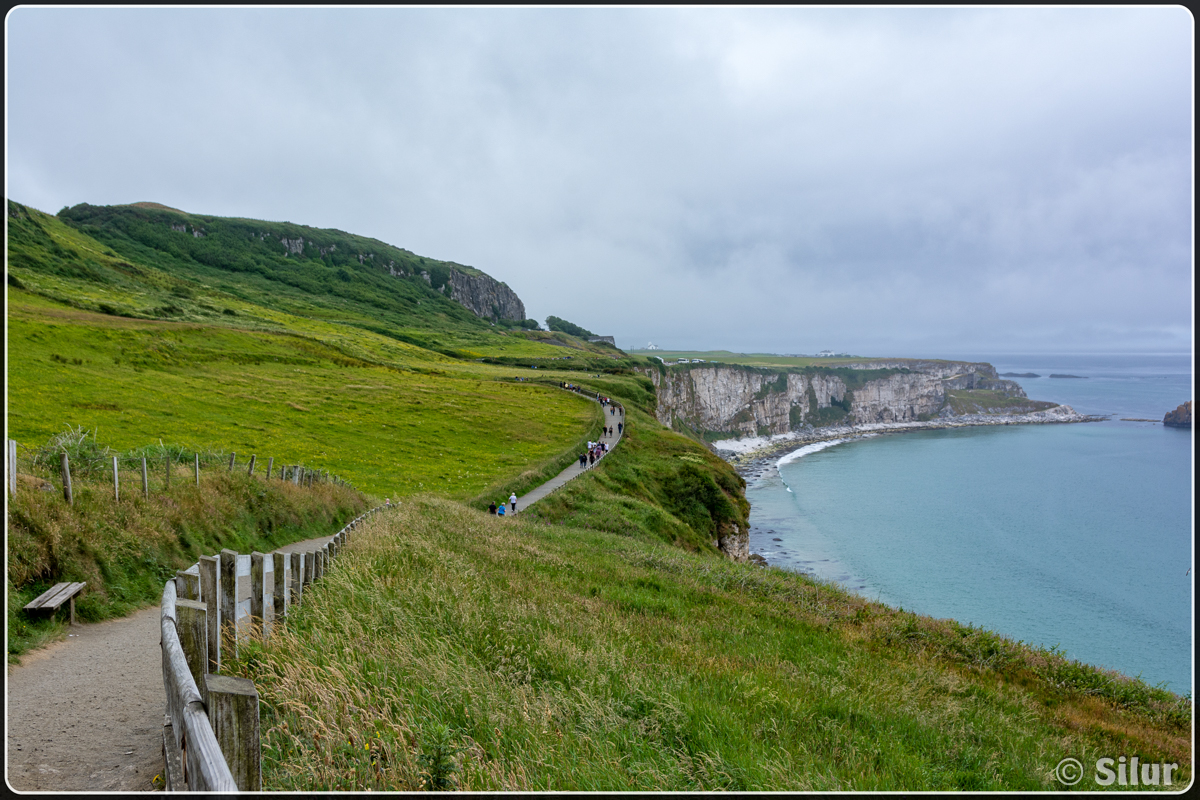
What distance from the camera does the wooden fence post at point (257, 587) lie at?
608cm

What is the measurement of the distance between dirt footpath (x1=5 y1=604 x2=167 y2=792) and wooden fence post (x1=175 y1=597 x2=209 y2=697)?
1.30m

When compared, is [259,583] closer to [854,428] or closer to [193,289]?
[193,289]

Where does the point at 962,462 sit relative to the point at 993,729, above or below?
below

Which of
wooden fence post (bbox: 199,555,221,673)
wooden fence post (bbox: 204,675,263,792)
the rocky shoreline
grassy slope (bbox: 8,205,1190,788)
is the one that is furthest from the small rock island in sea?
wooden fence post (bbox: 204,675,263,792)

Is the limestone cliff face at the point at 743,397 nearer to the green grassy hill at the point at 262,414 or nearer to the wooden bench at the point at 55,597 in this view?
the green grassy hill at the point at 262,414

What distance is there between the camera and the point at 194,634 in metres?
4.41

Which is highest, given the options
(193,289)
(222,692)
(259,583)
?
(193,289)

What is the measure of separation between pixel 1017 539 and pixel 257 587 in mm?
84425

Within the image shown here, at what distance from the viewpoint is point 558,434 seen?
55000mm

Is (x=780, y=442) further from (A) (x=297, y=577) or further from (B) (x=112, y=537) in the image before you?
(A) (x=297, y=577)

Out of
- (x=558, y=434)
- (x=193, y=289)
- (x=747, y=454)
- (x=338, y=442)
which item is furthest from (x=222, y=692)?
(x=193, y=289)

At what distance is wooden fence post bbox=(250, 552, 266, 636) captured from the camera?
6.08 metres

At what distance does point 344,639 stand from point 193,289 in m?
149

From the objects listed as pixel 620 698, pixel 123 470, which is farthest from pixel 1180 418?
pixel 123 470
